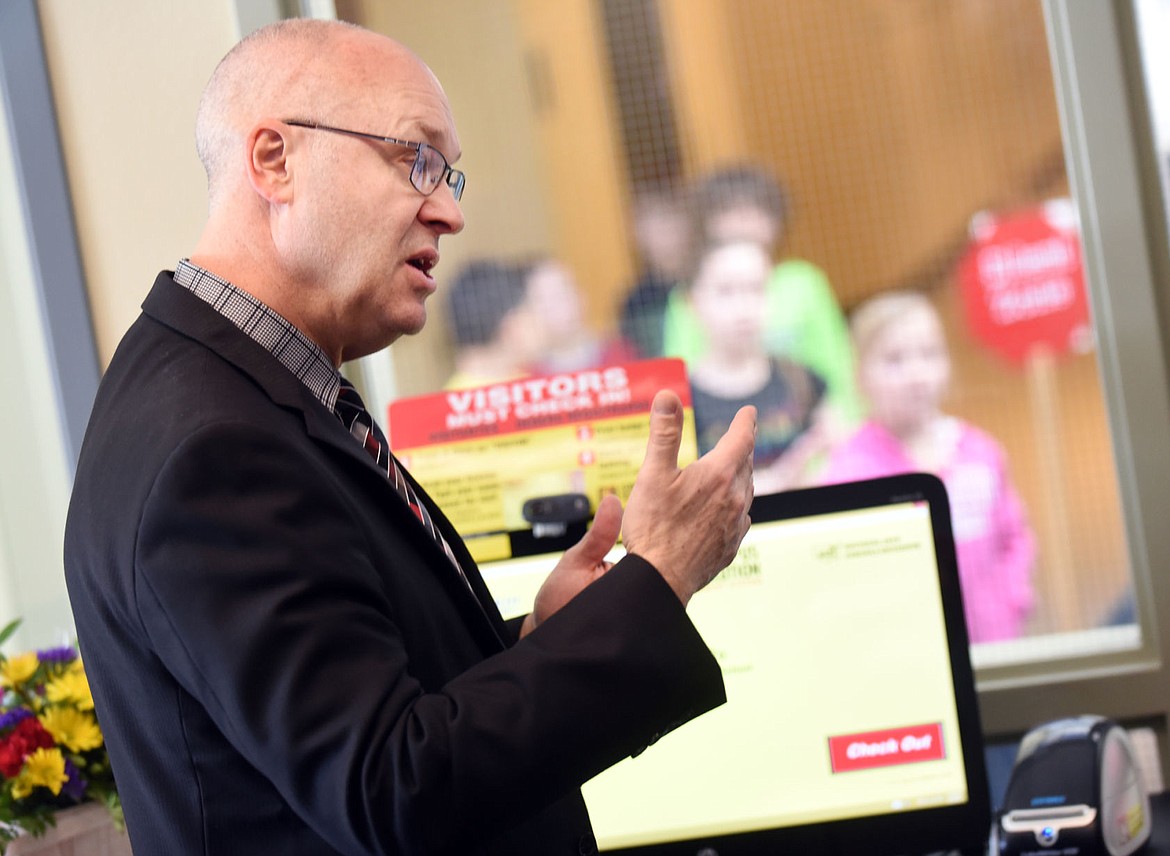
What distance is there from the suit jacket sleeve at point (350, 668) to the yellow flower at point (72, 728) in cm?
69

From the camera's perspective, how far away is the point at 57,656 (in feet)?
5.05

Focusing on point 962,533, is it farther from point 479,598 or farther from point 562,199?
point 479,598

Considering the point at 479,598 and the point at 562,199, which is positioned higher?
the point at 562,199

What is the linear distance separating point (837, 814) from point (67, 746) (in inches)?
35.1

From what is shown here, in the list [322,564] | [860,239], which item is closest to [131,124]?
[860,239]

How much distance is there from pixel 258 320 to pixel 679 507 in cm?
37

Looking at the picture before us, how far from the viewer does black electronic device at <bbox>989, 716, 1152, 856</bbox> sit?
1293 mm

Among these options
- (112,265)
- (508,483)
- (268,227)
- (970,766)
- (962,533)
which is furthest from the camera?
(112,265)

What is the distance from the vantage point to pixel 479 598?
3.43ft

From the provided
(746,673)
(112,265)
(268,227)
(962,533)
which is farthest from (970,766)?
(112,265)

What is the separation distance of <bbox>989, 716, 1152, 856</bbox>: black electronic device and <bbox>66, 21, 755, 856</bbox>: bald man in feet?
1.87

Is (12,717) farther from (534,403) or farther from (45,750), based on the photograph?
(534,403)

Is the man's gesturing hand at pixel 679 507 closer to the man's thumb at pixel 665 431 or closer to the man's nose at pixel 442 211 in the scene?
the man's thumb at pixel 665 431

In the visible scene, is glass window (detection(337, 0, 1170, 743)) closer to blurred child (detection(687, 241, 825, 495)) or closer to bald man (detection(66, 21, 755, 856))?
blurred child (detection(687, 241, 825, 495))
